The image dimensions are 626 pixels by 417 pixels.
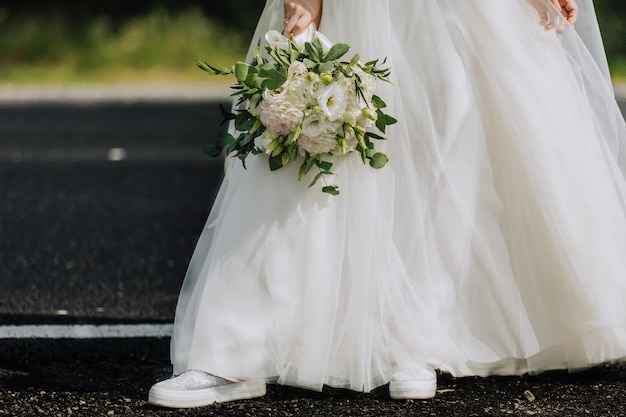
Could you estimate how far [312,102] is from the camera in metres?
2.98

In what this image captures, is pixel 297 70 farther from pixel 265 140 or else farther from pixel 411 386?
pixel 411 386

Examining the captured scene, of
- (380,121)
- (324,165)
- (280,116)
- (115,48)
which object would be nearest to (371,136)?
(380,121)

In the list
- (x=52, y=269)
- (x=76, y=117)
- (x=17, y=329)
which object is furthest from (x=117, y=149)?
(x=17, y=329)

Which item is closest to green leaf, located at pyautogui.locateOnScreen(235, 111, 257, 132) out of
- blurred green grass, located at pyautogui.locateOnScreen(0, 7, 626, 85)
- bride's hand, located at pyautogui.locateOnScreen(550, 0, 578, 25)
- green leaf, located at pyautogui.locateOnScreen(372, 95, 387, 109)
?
green leaf, located at pyautogui.locateOnScreen(372, 95, 387, 109)

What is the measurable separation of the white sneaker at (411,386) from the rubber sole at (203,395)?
0.38 metres

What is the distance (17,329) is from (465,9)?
1.98 metres

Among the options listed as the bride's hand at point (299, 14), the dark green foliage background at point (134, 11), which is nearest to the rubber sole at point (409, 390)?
the bride's hand at point (299, 14)

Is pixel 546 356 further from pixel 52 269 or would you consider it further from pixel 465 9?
pixel 52 269

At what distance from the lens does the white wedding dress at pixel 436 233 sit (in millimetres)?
3025

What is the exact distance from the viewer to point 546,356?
3248mm

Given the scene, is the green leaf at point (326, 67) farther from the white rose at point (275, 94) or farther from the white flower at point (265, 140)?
the white flower at point (265, 140)

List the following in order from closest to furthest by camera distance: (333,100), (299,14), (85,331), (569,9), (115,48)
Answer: (333,100), (299,14), (569,9), (85,331), (115,48)

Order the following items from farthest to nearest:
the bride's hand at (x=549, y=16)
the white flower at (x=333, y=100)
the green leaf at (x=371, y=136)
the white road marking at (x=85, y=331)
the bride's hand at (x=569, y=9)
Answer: the white road marking at (x=85, y=331) → the bride's hand at (x=569, y=9) → the bride's hand at (x=549, y=16) → the green leaf at (x=371, y=136) → the white flower at (x=333, y=100)

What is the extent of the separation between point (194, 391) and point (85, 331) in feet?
3.38
